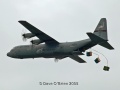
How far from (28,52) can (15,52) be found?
326 cm

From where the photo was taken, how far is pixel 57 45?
9388 centimetres

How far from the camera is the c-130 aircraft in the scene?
91750 mm

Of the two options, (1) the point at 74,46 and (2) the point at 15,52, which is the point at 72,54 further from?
(2) the point at 15,52

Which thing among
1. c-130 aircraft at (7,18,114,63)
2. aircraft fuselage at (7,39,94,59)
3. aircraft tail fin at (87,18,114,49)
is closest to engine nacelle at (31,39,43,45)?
c-130 aircraft at (7,18,114,63)

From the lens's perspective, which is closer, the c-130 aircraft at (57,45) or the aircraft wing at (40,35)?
the c-130 aircraft at (57,45)

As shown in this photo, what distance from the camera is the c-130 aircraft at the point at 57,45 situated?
9175 centimetres

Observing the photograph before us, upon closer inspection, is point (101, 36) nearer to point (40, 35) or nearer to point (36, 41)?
point (40, 35)

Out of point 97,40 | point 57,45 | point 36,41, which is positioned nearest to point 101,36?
point 97,40

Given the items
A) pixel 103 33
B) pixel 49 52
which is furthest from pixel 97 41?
pixel 49 52

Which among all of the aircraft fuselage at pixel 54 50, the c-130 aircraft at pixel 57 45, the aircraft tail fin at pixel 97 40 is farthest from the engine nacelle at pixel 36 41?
the aircraft tail fin at pixel 97 40

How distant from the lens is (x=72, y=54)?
9331 cm

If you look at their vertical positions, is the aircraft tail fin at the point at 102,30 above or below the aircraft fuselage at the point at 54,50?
above

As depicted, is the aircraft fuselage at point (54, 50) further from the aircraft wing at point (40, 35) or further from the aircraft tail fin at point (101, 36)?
the aircraft tail fin at point (101, 36)

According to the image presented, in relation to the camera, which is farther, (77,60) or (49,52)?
(77,60)
